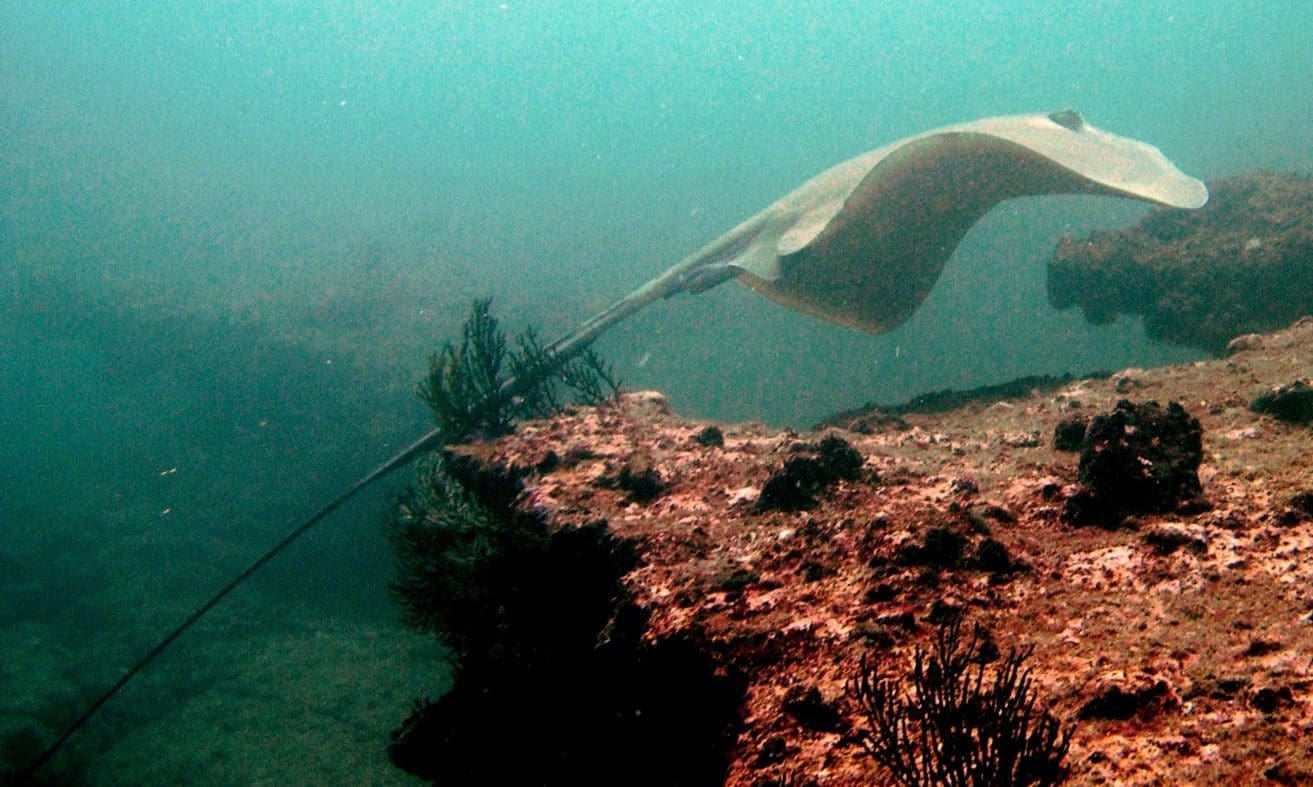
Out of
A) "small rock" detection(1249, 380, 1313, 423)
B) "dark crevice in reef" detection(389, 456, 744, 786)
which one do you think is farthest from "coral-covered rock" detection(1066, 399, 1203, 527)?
"dark crevice in reef" detection(389, 456, 744, 786)

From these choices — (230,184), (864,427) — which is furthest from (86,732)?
(230,184)

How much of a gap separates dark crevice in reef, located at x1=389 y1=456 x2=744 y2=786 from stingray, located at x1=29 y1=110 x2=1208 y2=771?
2138 mm

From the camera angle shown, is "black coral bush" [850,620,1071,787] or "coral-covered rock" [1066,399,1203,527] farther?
"coral-covered rock" [1066,399,1203,527]

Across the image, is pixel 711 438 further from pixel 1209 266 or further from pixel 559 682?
pixel 1209 266

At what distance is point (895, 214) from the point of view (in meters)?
7.42

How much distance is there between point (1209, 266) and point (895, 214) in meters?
6.57

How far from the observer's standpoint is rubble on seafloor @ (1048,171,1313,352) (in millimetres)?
9766

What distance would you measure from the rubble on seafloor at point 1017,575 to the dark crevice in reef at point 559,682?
10cm

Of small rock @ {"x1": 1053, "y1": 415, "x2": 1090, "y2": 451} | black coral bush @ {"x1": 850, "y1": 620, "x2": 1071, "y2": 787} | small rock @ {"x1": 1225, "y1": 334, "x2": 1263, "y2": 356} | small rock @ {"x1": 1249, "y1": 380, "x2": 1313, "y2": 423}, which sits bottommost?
small rock @ {"x1": 1225, "y1": 334, "x2": 1263, "y2": 356}

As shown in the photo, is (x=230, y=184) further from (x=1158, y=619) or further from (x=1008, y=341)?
(x=1158, y=619)

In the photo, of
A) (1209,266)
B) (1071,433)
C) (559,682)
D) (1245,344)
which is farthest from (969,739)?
(1209,266)

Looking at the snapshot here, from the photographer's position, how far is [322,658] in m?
12.8

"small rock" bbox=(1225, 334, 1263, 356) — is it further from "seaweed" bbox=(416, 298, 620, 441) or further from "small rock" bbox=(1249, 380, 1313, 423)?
"seaweed" bbox=(416, 298, 620, 441)

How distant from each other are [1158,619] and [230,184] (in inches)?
3071
